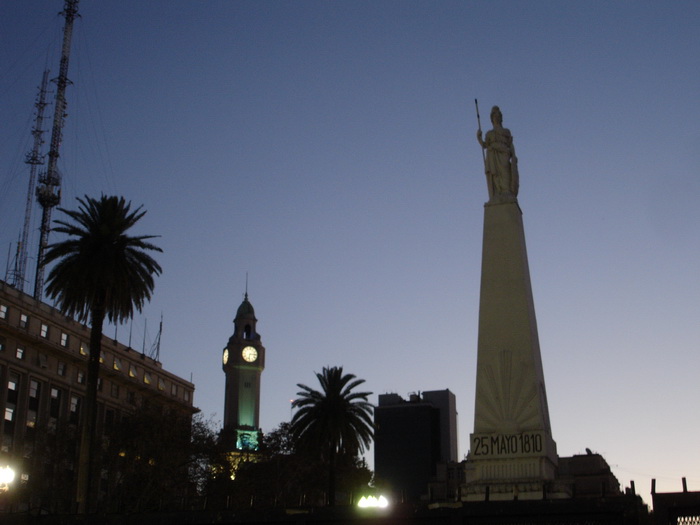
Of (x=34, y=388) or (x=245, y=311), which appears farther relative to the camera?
(x=245, y=311)

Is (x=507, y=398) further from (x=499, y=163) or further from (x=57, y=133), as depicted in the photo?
(x=57, y=133)

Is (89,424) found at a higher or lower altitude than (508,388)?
lower

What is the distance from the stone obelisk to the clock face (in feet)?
365

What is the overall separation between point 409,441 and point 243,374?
5087 cm

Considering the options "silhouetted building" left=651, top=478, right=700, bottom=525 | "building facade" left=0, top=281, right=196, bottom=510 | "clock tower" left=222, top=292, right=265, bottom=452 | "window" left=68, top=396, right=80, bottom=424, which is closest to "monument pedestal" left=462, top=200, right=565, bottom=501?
"silhouetted building" left=651, top=478, right=700, bottom=525

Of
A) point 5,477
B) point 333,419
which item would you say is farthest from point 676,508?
point 333,419

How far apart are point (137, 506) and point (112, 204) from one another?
19.1 meters

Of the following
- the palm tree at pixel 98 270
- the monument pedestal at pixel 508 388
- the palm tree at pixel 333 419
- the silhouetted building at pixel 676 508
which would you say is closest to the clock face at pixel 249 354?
the palm tree at pixel 333 419

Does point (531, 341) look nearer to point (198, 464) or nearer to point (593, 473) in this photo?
point (198, 464)

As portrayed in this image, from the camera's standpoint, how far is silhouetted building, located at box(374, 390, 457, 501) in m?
179

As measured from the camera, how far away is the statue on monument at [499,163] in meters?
36.7

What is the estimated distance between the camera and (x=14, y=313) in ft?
231

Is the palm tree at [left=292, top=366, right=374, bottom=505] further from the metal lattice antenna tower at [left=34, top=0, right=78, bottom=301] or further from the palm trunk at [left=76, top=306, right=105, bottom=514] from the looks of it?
the metal lattice antenna tower at [left=34, top=0, right=78, bottom=301]

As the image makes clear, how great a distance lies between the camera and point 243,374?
14250 centimetres
